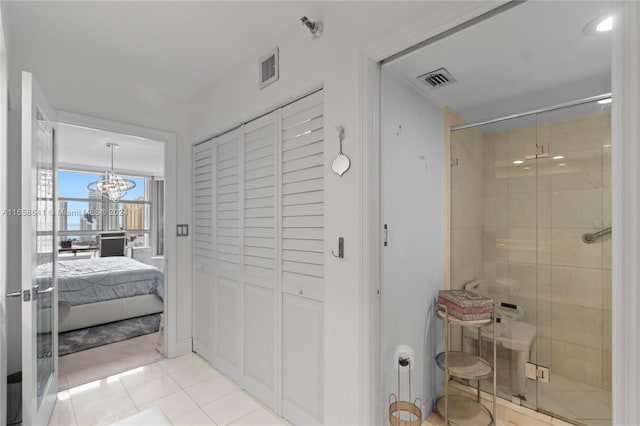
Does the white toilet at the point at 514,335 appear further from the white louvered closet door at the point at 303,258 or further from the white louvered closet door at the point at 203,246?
the white louvered closet door at the point at 203,246

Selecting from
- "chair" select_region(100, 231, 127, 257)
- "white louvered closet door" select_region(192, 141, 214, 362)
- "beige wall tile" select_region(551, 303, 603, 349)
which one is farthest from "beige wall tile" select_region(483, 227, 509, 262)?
"chair" select_region(100, 231, 127, 257)

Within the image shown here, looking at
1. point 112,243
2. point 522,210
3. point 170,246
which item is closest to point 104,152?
point 112,243

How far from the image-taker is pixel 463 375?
6.30 feet

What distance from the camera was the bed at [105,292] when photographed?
3707mm

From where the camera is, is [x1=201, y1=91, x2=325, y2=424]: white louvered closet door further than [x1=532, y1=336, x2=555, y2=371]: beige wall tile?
No

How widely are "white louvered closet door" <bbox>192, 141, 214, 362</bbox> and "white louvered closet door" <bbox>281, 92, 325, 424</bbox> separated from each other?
3.54 ft

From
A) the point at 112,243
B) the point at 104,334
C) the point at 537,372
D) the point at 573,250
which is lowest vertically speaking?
the point at 104,334

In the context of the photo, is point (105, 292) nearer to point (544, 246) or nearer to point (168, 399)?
point (168, 399)

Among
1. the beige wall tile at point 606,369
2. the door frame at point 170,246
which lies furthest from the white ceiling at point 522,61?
the door frame at point 170,246

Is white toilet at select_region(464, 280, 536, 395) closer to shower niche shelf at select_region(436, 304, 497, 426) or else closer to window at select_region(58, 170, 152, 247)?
shower niche shelf at select_region(436, 304, 497, 426)

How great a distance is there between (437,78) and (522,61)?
0.47 metres

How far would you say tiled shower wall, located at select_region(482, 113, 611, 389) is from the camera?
2.10m

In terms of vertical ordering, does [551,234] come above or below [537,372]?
above

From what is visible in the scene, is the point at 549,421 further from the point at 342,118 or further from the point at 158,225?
the point at 158,225
